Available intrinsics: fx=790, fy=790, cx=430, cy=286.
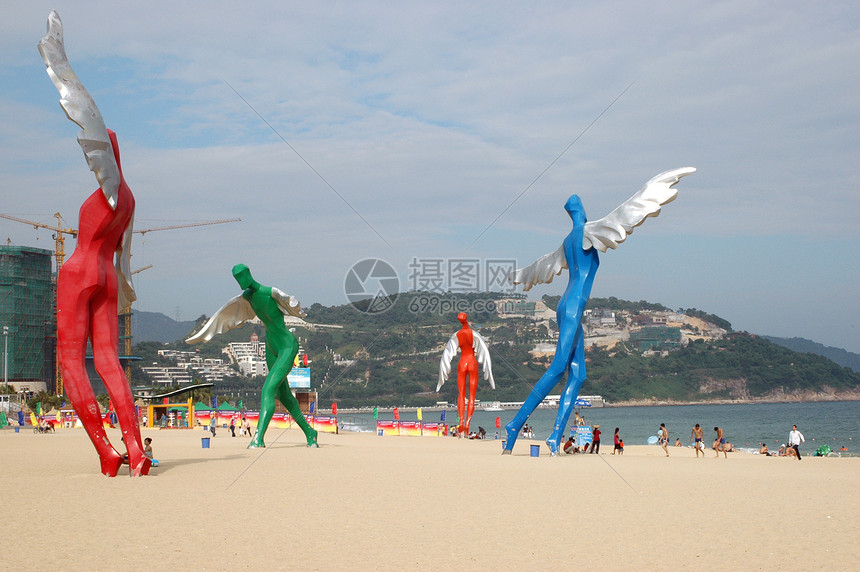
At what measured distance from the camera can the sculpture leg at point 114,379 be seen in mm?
12734

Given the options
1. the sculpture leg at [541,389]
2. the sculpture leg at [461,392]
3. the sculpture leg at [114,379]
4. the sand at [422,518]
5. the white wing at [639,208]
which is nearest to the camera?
the sand at [422,518]

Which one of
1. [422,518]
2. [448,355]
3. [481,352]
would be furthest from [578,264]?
[448,355]

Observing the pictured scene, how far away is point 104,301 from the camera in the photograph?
1298 centimetres

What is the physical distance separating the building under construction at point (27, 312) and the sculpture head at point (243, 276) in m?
67.2

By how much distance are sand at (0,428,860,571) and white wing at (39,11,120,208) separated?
4820 millimetres

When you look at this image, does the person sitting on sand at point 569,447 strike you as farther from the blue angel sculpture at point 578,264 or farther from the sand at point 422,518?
the sand at point 422,518

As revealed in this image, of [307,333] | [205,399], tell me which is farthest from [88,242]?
[307,333]

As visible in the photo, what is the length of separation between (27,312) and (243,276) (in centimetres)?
7129

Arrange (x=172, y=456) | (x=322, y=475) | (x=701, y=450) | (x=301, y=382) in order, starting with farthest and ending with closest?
(x=301, y=382)
(x=701, y=450)
(x=172, y=456)
(x=322, y=475)

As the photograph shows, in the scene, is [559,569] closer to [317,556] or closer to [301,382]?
[317,556]

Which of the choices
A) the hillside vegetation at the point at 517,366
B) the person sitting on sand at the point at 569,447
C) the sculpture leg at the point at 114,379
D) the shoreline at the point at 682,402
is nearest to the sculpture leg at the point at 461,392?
the person sitting on sand at the point at 569,447

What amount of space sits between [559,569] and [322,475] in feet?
24.0

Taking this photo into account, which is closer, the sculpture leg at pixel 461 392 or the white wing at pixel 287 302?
the white wing at pixel 287 302

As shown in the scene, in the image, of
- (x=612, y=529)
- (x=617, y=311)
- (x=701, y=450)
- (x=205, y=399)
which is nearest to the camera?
(x=612, y=529)
